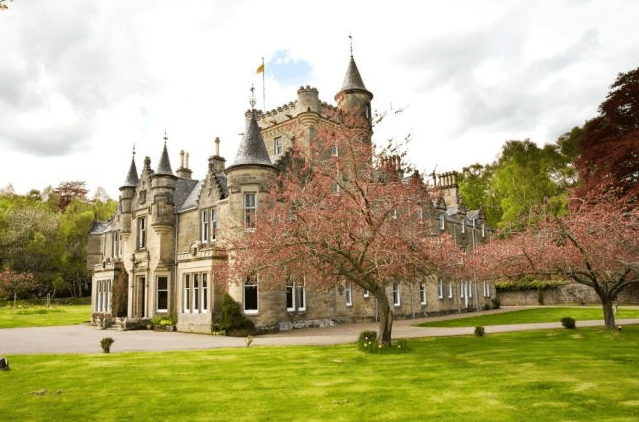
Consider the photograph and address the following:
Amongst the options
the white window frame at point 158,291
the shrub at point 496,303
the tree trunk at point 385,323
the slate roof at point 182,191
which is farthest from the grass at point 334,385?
the shrub at point 496,303

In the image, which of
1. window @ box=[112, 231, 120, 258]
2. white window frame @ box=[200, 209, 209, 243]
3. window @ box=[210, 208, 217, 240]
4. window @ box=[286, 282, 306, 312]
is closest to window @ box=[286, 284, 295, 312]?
window @ box=[286, 282, 306, 312]

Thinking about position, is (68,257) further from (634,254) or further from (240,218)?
(634,254)

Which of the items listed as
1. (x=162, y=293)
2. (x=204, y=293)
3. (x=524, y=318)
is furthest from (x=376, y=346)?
(x=162, y=293)

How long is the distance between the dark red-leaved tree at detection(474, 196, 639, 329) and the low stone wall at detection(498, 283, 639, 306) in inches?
1094

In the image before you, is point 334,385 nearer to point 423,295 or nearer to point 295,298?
point 295,298

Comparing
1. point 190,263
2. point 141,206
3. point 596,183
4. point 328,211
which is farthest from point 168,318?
point 596,183

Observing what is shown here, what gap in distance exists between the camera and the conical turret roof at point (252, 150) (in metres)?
27.5

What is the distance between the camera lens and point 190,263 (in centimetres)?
2894

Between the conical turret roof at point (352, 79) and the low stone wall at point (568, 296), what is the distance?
3085 cm

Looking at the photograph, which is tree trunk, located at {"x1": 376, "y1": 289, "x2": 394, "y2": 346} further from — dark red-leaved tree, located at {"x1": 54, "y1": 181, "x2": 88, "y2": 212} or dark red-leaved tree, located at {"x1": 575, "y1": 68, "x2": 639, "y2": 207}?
dark red-leaved tree, located at {"x1": 54, "y1": 181, "x2": 88, "y2": 212}

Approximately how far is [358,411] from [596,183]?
28.7 metres

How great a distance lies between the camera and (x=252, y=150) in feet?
91.4

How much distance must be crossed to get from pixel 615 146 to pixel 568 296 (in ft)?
75.5

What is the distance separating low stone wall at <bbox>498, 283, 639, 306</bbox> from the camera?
44875 millimetres
